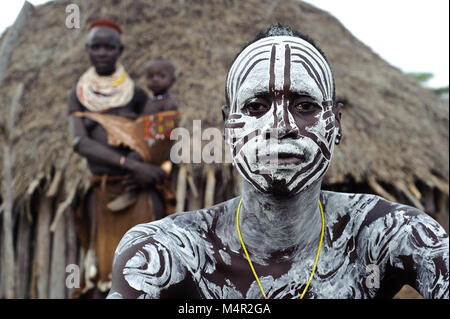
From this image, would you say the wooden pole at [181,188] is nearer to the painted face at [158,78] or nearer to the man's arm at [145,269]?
the painted face at [158,78]

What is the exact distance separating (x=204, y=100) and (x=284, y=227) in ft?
19.8

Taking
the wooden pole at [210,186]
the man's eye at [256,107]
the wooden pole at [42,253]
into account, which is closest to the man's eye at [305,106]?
the man's eye at [256,107]

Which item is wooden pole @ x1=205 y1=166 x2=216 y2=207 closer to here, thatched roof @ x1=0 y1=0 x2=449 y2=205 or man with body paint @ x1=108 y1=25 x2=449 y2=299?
thatched roof @ x1=0 y1=0 x2=449 y2=205

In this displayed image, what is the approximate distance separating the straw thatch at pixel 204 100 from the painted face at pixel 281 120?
484 centimetres

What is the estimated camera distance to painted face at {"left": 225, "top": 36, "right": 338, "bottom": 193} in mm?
1888

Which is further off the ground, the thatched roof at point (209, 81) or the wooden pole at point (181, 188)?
the thatched roof at point (209, 81)

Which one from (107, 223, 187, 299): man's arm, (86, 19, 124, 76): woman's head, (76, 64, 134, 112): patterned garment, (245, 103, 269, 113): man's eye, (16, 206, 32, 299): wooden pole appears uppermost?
(86, 19, 124, 76): woman's head

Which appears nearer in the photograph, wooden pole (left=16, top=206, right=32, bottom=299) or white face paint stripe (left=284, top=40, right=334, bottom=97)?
white face paint stripe (left=284, top=40, right=334, bottom=97)

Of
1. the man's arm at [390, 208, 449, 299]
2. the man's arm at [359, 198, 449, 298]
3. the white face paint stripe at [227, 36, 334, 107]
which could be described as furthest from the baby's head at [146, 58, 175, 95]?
the man's arm at [390, 208, 449, 299]

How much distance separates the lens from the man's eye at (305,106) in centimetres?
195

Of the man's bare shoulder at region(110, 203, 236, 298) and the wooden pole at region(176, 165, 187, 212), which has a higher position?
the wooden pole at region(176, 165, 187, 212)
